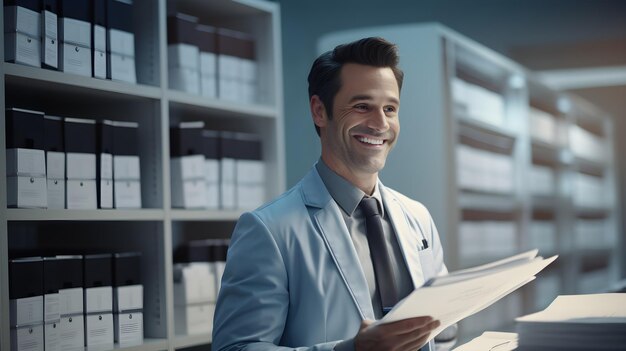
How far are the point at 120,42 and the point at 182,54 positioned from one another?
0.34 metres

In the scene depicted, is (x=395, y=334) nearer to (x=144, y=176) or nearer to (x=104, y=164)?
(x=104, y=164)

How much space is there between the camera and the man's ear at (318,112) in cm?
187

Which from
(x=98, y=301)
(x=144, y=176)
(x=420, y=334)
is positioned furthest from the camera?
(x=144, y=176)

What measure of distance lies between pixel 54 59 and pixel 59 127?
223 millimetres

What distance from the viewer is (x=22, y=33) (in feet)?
8.15

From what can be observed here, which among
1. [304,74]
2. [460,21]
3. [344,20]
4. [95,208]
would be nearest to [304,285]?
[95,208]

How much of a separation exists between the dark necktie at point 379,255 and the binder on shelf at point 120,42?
138cm

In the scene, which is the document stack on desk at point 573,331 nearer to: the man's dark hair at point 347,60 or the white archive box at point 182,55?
the man's dark hair at point 347,60

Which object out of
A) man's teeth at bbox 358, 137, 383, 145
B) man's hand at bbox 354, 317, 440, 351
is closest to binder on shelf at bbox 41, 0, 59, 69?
man's teeth at bbox 358, 137, 383, 145

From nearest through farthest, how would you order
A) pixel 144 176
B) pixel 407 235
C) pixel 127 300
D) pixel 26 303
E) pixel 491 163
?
pixel 407 235, pixel 26 303, pixel 127 300, pixel 144 176, pixel 491 163

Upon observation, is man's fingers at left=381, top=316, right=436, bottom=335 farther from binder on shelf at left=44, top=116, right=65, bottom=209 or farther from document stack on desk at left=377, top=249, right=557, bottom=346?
binder on shelf at left=44, top=116, right=65, bottom=209

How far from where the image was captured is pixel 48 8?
103 inches

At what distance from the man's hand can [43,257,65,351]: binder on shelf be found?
4.77 feet

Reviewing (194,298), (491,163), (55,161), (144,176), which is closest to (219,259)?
(194,298)
